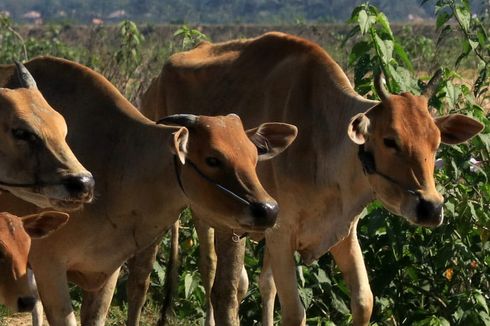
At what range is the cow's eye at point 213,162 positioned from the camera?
24.9ft

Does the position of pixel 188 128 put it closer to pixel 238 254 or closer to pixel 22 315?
pixel 238 254

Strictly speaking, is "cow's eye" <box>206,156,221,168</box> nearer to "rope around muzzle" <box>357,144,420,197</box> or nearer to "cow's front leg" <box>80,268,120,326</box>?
"rope around muzzle" <box>357,144,420,197</box>

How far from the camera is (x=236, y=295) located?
909 cm

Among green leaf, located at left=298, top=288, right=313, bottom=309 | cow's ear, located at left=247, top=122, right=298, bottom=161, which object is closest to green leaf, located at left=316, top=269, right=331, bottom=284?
green leaf, located at left=298, top=288, right=313, bottom=309

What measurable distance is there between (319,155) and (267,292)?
136 cm

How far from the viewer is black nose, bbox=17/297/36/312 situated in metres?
7.09

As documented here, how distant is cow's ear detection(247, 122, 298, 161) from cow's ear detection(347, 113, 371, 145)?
34cm

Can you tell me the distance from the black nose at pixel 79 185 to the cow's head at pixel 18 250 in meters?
0.35

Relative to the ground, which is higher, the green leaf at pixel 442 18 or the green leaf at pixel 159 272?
the green leaf at pixel 442 18

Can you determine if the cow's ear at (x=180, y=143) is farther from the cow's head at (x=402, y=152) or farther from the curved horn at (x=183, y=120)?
the cow's head at (x=402, y=152)

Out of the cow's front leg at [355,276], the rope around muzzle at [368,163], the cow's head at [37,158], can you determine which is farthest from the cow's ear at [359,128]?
the cow's head at [37,158]

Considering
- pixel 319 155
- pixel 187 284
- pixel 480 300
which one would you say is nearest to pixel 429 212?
pixel 319 155

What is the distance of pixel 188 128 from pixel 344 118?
1301 millimetres

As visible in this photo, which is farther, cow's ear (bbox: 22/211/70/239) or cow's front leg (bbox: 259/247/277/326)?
cow's front leg (bbox: 259/247/277/326)
